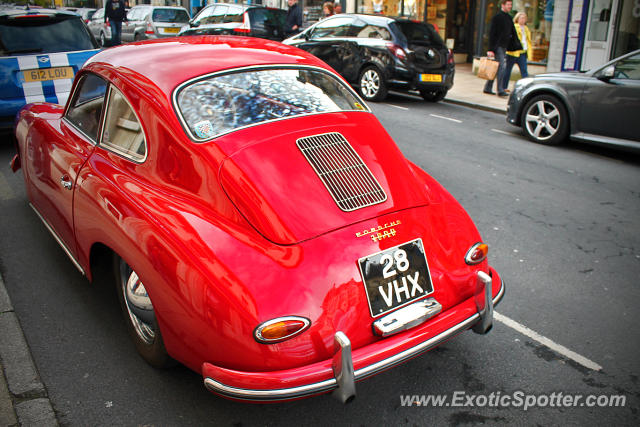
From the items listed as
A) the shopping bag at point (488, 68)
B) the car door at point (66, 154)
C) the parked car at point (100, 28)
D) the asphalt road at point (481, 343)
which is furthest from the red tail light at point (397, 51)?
the parked car at point (100, 28)

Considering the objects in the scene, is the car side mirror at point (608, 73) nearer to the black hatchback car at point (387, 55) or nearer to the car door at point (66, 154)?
the black hatchback car at point (387, 55)

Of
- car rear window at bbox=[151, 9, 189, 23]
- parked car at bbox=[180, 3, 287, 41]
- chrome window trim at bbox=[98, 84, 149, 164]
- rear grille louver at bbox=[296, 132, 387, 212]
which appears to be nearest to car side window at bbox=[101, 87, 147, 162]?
chrome window trim at bbox=[98, 84, 149, 164]

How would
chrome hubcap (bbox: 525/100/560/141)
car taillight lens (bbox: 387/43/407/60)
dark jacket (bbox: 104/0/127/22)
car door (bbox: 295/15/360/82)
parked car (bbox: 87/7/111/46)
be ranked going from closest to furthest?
chrome hubcap (bbox: 525/100/560/141), car taillight lens (bbox: 387/43/407/60), car door (bbox: 295/15/360/82), dark jacket (bbox: 104/0/127/22), parked car (bbox: 87/7/111/46)

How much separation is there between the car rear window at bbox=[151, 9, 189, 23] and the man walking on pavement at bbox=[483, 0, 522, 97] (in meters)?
13.0

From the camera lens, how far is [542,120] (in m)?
8.34

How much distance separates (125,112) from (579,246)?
382 centimetres

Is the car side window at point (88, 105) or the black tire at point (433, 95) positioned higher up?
the car side window at point (88, 105)

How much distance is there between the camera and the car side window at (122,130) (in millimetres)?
3068

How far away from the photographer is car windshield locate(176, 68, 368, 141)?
2.94m

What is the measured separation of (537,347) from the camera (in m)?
3.26

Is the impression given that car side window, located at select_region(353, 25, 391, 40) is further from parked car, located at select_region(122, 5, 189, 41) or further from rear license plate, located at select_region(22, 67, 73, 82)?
parked car, located at select_region(122, 5, 189, 41)

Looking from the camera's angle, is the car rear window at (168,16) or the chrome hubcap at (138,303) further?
the car rear window at (168,16)

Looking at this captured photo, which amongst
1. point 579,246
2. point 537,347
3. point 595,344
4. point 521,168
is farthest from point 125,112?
point 521,168

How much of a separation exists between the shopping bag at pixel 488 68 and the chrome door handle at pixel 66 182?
10.7 metres
